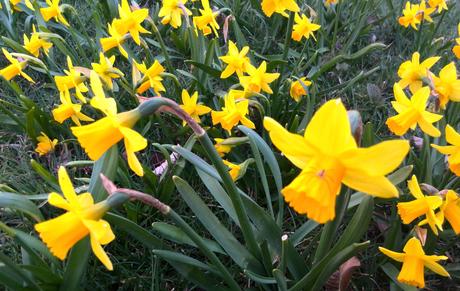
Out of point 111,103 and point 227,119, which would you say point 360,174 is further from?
point 227,119

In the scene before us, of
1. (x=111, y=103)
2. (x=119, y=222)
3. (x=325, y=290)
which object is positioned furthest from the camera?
(x=325, y=290)

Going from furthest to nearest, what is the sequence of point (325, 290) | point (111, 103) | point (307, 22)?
Result: point (307, 22)
point (325, 290)
point (111, 103)

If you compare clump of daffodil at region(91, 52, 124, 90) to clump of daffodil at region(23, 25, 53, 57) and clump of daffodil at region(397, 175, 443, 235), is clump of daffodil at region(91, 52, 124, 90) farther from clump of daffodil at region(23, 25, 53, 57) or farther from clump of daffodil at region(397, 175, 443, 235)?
clump of daffodil at region(397, 175, 443, 235)

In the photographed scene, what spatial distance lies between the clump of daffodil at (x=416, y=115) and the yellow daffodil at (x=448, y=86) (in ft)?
0.62

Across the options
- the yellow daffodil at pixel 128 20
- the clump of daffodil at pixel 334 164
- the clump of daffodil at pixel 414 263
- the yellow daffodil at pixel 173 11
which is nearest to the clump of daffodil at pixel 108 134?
the clump of daffodil at pixel 334 164

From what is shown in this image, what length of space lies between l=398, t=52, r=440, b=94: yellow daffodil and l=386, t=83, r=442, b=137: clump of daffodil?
30 centimetres

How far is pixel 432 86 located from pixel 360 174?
3.39 ft

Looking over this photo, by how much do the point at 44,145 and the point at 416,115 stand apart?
5.13 ft

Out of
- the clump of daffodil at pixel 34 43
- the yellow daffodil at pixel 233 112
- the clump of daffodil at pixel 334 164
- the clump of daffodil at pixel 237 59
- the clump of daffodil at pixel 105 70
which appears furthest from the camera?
the clump of daffodil at pixel 34 43

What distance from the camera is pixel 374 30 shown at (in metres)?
3.20

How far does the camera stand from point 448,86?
1681mm

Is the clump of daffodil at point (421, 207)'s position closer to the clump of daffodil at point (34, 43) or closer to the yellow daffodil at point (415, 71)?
the yellow daffodil at point (415, 71)

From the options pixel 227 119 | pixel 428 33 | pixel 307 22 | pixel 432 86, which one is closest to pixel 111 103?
pixel 227 119

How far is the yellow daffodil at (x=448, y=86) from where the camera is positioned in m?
1.67
